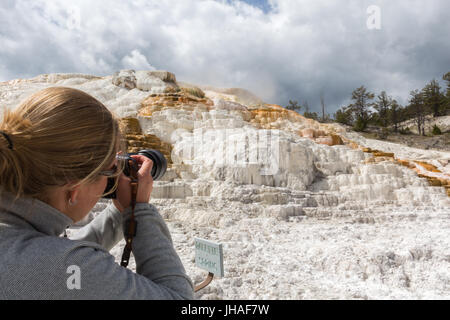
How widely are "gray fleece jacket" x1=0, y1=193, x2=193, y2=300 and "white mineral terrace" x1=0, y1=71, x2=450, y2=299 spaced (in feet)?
0.80

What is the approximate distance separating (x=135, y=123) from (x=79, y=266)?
10439 mm

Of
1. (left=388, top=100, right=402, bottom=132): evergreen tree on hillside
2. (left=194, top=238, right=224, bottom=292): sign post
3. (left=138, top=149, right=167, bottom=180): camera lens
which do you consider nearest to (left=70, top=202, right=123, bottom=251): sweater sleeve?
(left=138, top=149, right=167, bottom=180): camera lens

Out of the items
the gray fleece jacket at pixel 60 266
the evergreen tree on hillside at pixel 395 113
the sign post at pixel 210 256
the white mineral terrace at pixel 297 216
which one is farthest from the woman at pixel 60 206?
the evergreen tree on hillside at pixel 395 113

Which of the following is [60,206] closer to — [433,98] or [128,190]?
[128,190]

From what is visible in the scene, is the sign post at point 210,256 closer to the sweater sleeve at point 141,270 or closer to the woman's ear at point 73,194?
the sweater sleeve at point 141,270

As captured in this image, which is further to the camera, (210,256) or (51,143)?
(210,256)

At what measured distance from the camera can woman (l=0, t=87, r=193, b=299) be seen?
457 mm

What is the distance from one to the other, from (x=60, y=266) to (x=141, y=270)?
0.64 ft

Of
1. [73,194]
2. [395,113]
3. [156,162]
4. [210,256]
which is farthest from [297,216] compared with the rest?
[395,113]

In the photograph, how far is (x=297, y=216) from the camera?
519 cm

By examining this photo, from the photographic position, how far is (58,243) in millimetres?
479

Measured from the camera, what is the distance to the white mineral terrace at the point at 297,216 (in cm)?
267

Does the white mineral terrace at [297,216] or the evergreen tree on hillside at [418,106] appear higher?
the evergreen tree on hillside at [418,106]
